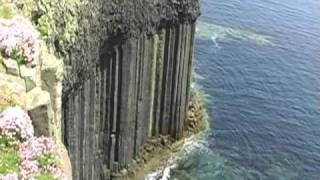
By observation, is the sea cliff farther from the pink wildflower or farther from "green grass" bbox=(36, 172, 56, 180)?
the pink wildflower

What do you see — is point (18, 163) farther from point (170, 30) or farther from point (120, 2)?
point (170, 30)

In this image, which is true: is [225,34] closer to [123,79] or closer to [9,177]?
[123,79]

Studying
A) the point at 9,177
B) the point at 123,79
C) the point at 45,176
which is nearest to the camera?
the point at 9,177

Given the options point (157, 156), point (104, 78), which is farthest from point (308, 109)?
→ point (104, 78)

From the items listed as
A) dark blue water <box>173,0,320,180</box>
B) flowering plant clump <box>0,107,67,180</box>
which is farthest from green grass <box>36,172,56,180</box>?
dark blue water <box>173,0,320,180</box>

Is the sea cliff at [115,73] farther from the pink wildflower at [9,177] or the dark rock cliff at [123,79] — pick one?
the pink wildflower at [9,177]

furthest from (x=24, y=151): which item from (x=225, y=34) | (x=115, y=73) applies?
(x=225, y=34)
